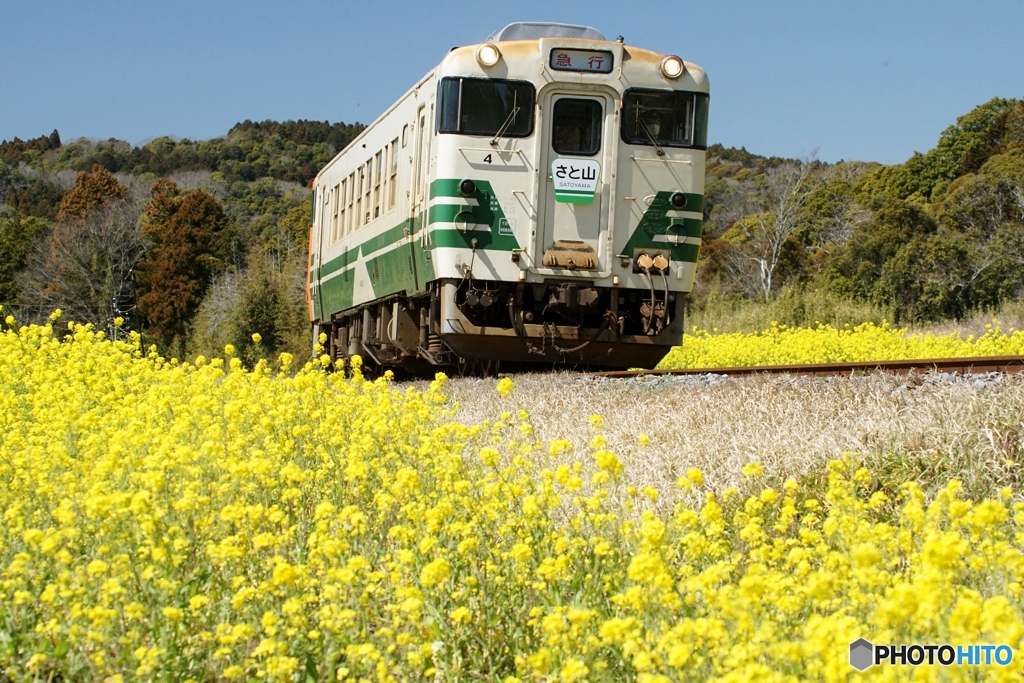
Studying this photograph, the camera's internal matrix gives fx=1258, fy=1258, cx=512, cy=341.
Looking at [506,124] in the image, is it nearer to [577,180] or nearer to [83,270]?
[577,180]

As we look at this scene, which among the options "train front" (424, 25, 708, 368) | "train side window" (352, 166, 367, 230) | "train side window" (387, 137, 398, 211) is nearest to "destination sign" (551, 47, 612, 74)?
"train front" (424, 25, 708, 368)

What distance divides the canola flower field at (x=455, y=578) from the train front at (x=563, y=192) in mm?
6162

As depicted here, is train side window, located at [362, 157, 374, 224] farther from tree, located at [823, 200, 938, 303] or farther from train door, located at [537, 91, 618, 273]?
tree, located at [823, 200, 938, 303]

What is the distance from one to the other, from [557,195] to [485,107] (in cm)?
104

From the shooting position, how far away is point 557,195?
11453mm

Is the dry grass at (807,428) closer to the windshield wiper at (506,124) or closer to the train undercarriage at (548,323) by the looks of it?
the train undercarriage at (548,323)

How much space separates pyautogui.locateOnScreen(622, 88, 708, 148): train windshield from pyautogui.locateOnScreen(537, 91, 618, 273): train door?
243 mm

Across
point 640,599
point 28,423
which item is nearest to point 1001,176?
point 28,423

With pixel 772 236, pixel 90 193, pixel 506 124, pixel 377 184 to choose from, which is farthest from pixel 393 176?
pixel 90 193

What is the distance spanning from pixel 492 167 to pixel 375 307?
13.2ft

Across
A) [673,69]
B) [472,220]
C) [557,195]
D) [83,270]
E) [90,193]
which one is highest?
[90,193]

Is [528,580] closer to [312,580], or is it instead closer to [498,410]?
[312,580]

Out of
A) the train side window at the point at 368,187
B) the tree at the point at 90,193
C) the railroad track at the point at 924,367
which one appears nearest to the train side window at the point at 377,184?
the train side window at the point at 368,187

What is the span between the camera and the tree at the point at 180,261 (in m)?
52.2
